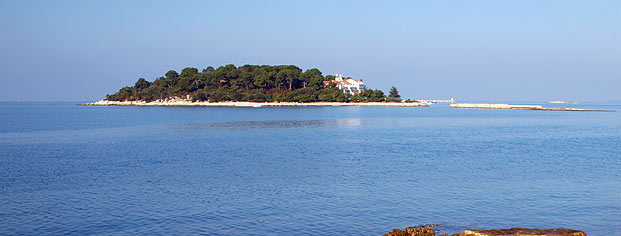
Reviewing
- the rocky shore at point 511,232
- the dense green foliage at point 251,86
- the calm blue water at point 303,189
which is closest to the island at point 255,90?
the dense green foliage at point 251,86

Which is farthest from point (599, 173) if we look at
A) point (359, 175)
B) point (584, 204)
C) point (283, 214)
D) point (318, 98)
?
point (318, 98)

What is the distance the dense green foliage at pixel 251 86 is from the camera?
160 m

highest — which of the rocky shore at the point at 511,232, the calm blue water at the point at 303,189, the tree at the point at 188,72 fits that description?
the tree at the point at 188,72

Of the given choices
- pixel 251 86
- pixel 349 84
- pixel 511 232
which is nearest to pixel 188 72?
pixel 251 86

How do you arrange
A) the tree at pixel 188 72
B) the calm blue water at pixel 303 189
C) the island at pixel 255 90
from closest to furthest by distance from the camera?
1. the calm blue water at pixel 303 189
2. the island at pixel 255 90
3. the tree at pixel 188 72

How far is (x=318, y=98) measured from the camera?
161375 mm

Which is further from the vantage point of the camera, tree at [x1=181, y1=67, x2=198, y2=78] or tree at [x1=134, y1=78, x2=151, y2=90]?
tree at [x1=134, y1=78, x2=151, y2=90]

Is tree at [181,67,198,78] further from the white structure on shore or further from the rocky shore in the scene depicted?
the rocky shore

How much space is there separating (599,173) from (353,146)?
17564 mm

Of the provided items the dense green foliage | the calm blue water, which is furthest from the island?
the calm blue water

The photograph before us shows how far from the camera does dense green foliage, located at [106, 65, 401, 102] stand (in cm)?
16050

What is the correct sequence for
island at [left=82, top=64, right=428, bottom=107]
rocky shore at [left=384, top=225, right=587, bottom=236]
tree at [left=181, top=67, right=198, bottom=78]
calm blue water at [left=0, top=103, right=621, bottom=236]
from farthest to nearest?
1. tree at [left=181, top=67, right=198, bottom=78]
2. island at [left=82, top=64, right=428, bottom=107]
3. calm blue water at [left=0, top=103, right=621, bottom=236]
4. rocky shore at [left=384, top=225, right=587, bottom=236]

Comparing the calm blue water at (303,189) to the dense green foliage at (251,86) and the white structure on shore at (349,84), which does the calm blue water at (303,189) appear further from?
the white structure on shore at (349,84)

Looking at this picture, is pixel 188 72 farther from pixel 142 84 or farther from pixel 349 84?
pixel 349 84
